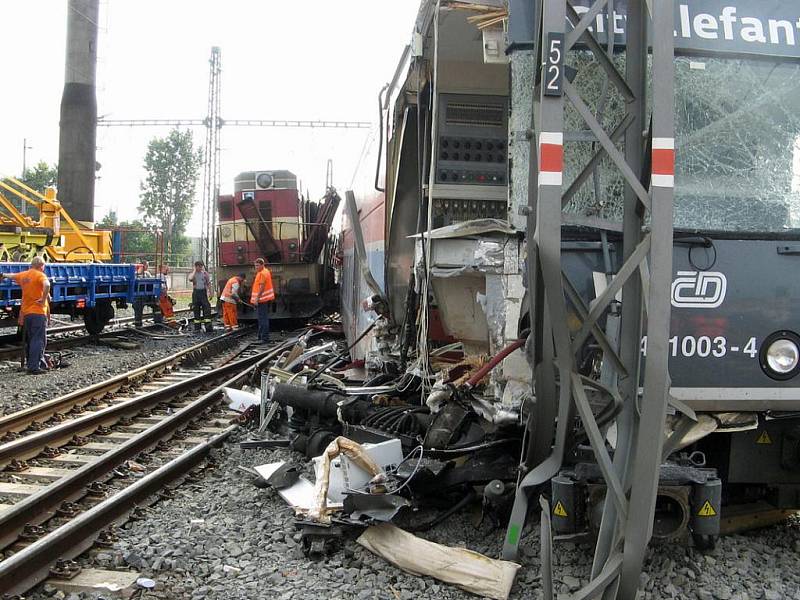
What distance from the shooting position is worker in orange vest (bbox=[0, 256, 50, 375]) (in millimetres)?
Answer: 10758

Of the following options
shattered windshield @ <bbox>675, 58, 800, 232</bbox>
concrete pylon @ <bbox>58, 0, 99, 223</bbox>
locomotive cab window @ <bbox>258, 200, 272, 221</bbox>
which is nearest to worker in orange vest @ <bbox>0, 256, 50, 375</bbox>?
locomotive cab window @ <bbox>258, 200, 272, 221</bbox>

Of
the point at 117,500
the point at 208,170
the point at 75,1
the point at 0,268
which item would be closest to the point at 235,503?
the point at 117,500

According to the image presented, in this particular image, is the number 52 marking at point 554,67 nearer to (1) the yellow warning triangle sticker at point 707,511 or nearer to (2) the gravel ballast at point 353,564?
(1) the yellow warning triangle sticker at point 707,511

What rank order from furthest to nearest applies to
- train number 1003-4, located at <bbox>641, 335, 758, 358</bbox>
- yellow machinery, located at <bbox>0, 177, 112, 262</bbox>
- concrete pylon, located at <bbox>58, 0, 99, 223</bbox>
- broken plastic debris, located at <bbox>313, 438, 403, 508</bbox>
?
1. concrete pylon, located at <bbox>58, 0, 99, 223</bbox>
2. yellow machinery, located at <bbox>0, 177, 112, 262</bbox>
3. broken plastic debris, located at <bbox>313, 438, 403, 508</bbox>
4. train number 1003-4, located at <bbox>641, 335, 758, 358</bbox>

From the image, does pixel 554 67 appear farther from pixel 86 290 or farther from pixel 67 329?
pixel 67 329

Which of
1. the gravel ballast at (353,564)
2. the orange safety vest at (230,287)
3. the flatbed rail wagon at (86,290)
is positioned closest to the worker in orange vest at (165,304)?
the flatbed rail wagon at (86,290)

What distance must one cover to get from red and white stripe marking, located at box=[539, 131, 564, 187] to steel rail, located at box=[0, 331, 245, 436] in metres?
6.29

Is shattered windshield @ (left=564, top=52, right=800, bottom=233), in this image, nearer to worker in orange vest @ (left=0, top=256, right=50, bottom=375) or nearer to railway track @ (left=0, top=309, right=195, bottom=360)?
worker in orange vest @ (left=0, top=256, right=50, bottom=375)

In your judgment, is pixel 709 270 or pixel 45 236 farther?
pixel 45 236

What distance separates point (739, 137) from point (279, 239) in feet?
55.3

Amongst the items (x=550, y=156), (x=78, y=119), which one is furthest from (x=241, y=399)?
(x=78, y=119)

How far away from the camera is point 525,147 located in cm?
382

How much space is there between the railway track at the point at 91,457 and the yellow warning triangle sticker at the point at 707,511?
3306 millimetres

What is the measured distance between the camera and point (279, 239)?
1970cm
